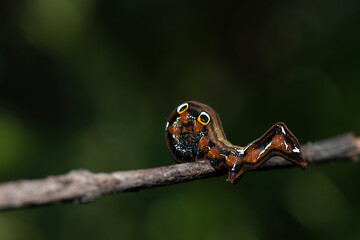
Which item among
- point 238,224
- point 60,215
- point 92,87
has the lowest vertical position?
point 238,224

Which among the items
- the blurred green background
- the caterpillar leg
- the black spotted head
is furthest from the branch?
the blurred green background

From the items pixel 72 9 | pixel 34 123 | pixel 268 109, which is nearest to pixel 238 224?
pixel 268 109

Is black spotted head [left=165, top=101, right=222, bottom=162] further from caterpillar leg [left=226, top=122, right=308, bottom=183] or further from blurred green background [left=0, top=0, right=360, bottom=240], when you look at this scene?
blurred green background [left=0, top=0, right=360, bottom=240]

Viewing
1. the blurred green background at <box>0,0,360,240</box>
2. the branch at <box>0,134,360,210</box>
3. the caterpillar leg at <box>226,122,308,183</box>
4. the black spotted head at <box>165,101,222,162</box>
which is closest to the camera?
the branch at <box>0,134,360,210</box>

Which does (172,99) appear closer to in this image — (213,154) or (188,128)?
(188,128)

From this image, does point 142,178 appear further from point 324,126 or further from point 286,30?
point 286,30

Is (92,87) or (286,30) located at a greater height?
(286,30)

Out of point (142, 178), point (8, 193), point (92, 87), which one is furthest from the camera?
point (92, 87)

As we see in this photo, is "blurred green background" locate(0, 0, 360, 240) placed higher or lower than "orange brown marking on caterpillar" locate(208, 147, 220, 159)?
higher
